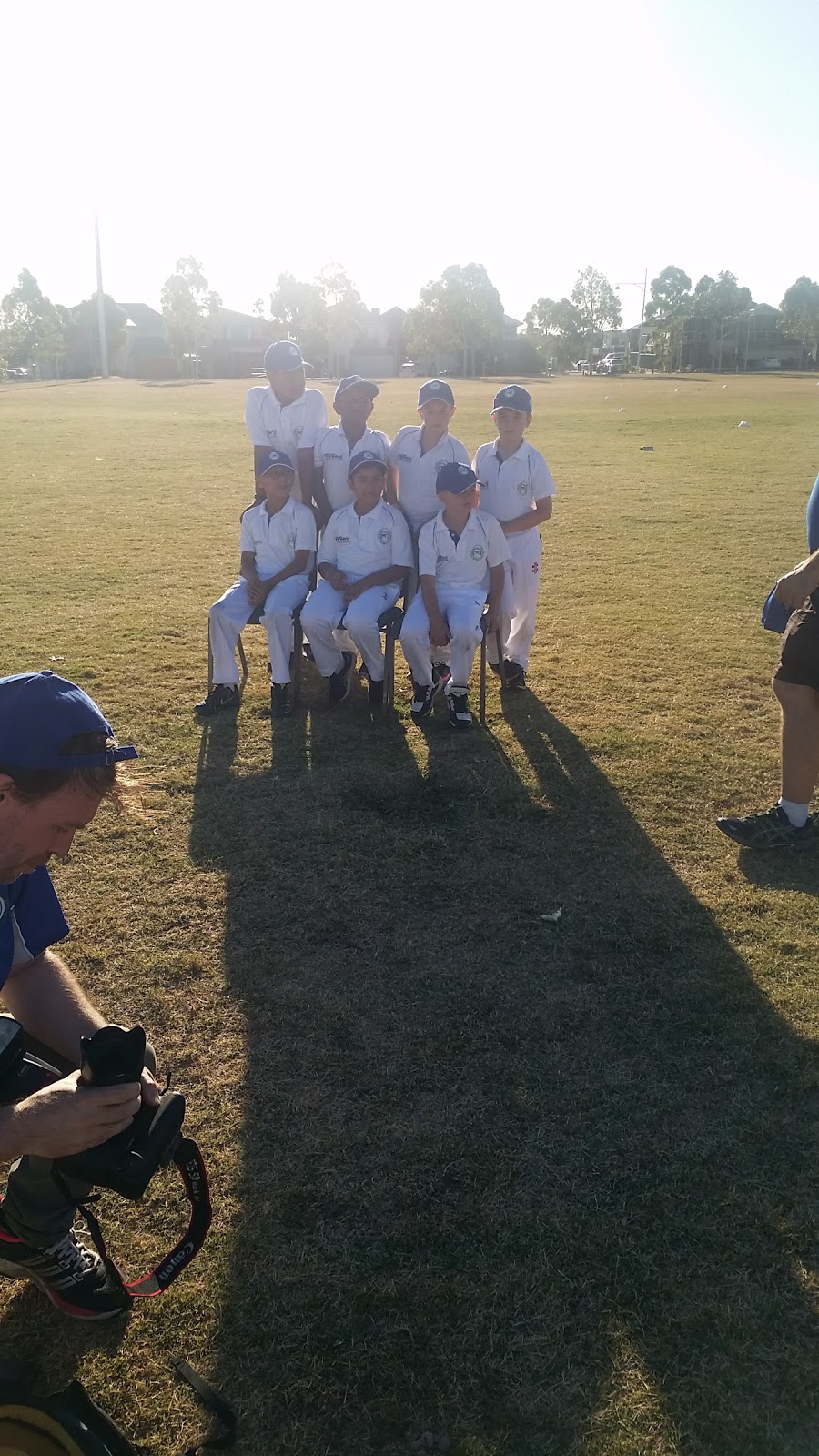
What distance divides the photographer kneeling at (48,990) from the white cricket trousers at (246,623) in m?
3.58

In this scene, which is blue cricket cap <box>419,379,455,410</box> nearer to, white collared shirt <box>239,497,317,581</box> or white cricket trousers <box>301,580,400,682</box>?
white collared shirt <box>239,497,317,581</box>

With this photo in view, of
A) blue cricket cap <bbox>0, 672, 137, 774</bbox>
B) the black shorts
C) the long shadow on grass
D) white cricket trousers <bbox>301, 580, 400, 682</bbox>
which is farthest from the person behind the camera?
white cricket trousers <bbox>301, 580, 400, 682</bbox>

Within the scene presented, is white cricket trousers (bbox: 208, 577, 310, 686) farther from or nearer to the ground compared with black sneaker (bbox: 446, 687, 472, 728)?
farther from the ground

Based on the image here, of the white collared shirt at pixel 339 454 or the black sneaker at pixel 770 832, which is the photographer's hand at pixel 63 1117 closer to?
the black sneaker at pixel 770 832

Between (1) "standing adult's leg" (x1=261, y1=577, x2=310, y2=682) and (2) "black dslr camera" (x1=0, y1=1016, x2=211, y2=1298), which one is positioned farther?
(1) "standing adult's leg" (x1=261, y1=577, x2=310, y2=682)

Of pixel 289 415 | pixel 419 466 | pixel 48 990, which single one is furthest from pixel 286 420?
pixel 48 990

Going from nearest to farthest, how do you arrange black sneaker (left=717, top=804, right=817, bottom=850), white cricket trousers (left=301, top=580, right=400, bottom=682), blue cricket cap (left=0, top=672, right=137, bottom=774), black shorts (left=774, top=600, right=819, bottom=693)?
blue cricket cap (left=0, top=672, right=137, bottom=774) → black shorts (left=774, top=600, right=819, bottom=693) → black sneaker (left=717, top=804, right=817, bottom=850) → white cricket trousers (left=301, top=580, right=400, bottom=682)

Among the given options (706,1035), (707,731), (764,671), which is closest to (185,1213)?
(706,1035)

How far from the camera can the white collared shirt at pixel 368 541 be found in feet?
19.4

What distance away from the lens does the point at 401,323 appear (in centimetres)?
8600

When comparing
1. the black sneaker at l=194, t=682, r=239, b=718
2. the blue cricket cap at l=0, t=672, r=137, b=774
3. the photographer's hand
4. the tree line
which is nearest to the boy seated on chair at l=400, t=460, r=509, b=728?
the black sneaker at l=194, t=682, r=239, b=718

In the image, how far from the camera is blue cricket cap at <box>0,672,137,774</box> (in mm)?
1984

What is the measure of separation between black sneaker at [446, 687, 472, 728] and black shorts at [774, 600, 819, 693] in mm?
1984

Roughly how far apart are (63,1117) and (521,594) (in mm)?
4977
